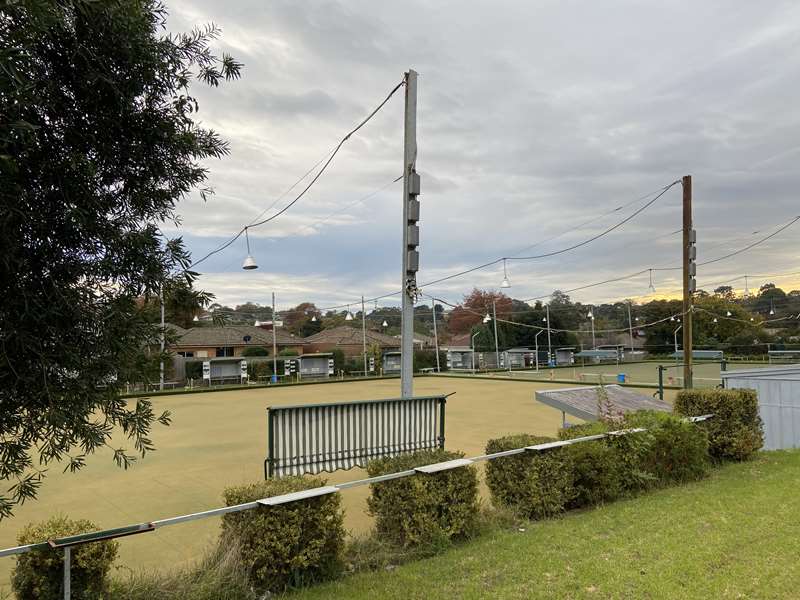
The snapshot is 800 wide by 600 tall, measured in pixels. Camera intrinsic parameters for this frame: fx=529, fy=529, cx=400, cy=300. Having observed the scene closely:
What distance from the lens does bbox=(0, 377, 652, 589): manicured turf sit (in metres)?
4.90

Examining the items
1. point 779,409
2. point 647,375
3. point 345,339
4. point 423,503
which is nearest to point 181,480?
point 423,503

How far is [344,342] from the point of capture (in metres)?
50.9

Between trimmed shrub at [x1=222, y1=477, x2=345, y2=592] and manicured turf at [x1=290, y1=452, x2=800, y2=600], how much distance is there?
16cm

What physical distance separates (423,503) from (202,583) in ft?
5.43

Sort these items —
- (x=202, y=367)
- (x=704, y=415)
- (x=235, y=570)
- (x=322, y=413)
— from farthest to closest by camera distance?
1. (x=202, y=367)
2. (x=704, y=415)
3. (x=322, y=413)
4. (x=235, y=570)

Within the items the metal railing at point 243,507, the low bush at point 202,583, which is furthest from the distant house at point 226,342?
the low bush at point 202,583

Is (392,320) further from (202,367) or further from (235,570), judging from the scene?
(235,570)

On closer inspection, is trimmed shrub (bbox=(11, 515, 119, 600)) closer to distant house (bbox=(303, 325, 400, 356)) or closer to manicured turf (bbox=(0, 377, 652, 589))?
manicured turf (bbox=(0, 377, 652, 589))

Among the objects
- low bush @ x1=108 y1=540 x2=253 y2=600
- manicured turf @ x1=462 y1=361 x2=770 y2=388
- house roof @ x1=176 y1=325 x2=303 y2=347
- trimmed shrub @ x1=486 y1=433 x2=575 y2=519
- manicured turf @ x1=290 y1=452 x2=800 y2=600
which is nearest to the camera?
low bush @ x1=108 y1=540 x2=253 y2=600

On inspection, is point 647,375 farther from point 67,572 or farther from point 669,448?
point 67,572

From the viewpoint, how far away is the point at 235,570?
11.0 ft

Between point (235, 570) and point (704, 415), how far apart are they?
6375mm

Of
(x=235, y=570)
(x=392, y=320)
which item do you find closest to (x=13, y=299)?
(x=235, y=570)

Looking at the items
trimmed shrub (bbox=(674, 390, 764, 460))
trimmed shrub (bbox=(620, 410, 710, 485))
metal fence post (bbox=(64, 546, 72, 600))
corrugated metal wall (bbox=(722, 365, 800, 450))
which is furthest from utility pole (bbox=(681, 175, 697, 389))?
metal fence post (bbox=(64, 546, 72, 600))
